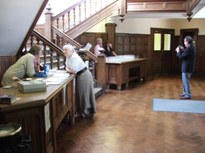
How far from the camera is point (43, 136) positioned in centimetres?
238

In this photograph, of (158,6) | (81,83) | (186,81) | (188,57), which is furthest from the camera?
→ (158,6)

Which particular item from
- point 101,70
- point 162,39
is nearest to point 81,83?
point 101,70

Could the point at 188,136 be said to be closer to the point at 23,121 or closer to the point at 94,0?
the point at 23,121

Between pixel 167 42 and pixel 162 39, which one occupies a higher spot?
pixel 162 39

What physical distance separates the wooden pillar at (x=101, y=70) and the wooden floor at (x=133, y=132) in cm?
103

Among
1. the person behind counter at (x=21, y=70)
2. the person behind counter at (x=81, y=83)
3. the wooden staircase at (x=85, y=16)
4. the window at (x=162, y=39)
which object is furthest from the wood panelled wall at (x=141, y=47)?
the person behind counter at (x=21, y=70)

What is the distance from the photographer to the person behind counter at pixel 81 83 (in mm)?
3988

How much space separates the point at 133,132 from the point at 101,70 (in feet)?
9.54

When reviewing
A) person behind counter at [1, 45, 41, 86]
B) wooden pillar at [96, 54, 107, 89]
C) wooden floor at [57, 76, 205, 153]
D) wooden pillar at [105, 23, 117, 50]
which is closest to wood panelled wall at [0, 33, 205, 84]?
wooden pillar at [105, 23, 117, 50]

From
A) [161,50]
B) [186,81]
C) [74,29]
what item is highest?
[74,29]

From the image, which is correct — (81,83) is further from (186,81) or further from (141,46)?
(141,46)

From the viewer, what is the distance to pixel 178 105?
5.38m

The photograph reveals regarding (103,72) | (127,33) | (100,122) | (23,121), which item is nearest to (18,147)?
(23,121)

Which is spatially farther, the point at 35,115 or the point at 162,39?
the point at 162,39
